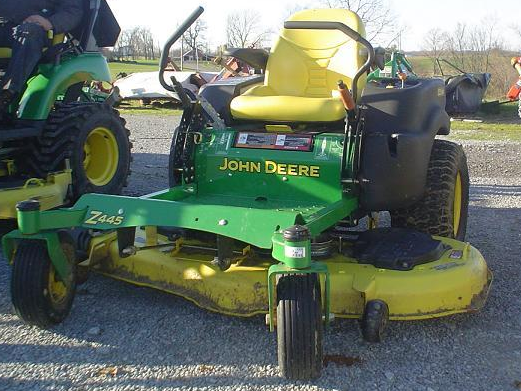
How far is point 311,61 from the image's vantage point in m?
4.50

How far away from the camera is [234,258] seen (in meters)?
3.37

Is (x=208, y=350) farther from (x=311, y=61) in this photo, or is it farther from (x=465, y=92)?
(x=465, y=92)

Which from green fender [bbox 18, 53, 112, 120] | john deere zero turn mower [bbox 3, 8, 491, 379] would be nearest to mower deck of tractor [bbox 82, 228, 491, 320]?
john deere zero turn mower [bbox 3, 8, 491, 379]

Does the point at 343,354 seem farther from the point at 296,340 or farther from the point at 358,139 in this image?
the point at 358,139

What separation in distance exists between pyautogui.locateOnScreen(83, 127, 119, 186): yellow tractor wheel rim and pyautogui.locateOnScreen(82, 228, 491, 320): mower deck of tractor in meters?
1.87

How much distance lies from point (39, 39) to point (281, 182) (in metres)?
2.15

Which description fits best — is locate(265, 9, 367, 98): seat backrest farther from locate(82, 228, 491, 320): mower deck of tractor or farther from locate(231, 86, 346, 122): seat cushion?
locate(82, 228, 491, 320): mower deck of tractor

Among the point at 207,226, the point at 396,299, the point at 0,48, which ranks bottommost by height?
the point at 396,299

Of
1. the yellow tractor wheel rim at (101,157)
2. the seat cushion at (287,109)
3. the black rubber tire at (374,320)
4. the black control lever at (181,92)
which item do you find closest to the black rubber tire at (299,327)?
the black rubber tire at (374,320)

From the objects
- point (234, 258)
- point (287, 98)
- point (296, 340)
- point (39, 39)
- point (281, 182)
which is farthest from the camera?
point (39, 39)

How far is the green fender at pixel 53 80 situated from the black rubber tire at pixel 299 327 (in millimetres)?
2912

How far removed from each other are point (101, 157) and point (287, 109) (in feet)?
6.91

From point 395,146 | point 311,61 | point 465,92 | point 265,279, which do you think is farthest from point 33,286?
point 465,92

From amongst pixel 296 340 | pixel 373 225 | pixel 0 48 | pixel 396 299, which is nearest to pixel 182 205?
pixel 296 340
